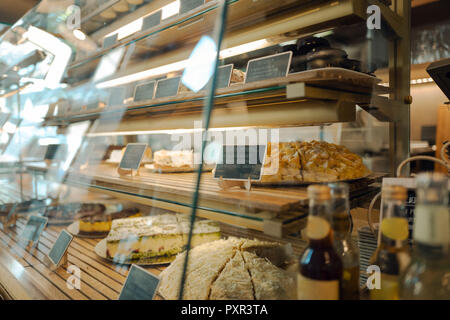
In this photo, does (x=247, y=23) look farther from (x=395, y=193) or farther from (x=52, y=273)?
(x=52, y=273)

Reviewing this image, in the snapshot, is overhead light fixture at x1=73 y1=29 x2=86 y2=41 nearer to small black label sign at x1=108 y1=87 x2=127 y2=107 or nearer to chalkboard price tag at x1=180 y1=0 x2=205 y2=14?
small black label sign at x1=108 y1=87 x2=127 y2=107

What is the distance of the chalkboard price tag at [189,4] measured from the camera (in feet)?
4.48

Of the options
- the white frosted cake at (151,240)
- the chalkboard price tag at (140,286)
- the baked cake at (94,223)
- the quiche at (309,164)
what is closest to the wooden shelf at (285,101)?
the quiche at (309,164)

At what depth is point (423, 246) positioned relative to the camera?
0.61 m

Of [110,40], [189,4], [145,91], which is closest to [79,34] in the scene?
[110,40]

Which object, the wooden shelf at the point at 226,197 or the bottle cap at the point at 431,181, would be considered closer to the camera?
the bottle cap at the point at 431,181

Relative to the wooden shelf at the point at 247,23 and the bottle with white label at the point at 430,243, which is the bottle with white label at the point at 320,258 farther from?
the wooden shelf at the point at 247,23

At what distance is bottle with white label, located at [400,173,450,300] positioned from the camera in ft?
1.89

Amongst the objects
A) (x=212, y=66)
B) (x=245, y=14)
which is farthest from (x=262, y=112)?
(x=245, y=14)

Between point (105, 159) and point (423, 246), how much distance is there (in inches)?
75.2

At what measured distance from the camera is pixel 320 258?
705 millimetres

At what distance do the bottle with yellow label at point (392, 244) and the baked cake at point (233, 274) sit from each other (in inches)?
10.3

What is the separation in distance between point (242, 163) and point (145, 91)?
2.82 ft
